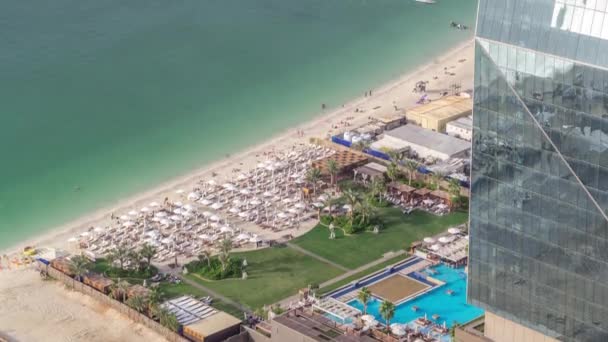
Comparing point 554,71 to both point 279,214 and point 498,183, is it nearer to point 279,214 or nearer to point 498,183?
point 498,183

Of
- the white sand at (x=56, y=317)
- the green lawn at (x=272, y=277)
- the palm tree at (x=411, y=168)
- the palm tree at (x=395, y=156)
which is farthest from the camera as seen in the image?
the palm tree at (x=395, y=156)

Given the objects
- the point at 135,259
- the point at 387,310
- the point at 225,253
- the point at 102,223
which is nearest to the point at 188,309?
the point at 225,253

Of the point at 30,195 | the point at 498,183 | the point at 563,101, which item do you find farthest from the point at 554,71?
the point at 30,195

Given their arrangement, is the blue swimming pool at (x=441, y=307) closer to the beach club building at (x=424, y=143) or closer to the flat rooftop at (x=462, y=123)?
the beach club building at (x=424, y=143)

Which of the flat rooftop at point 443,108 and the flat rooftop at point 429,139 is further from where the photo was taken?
the flat rooftop at point 443,108

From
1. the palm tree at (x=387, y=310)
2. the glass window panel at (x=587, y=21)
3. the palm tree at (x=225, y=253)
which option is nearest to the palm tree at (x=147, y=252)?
the palm tree at (x=225, y=253)

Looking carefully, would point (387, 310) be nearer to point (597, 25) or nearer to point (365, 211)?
point (365, 211)
